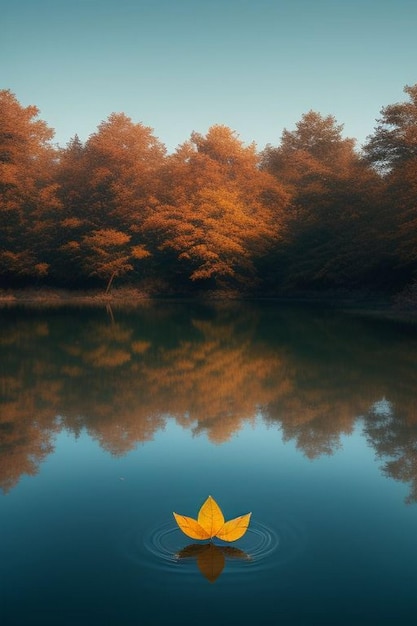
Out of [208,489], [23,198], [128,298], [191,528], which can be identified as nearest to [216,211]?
[128,298]

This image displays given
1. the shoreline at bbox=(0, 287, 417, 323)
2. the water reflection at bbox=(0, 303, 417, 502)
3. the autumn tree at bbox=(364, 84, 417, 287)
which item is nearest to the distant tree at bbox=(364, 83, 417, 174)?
the autumn tree at bbox=(364, 84, 417, 287)

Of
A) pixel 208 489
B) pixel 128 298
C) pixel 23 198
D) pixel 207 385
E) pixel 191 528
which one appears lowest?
pixel 128 298

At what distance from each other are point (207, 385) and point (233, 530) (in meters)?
6.55

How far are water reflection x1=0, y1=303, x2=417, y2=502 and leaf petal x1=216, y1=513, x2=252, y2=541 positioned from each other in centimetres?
196

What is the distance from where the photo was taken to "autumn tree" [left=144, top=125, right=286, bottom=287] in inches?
1344

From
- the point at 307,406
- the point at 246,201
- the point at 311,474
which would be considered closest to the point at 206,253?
the point at 246,201

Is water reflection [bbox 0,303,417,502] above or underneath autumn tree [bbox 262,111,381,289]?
underneath

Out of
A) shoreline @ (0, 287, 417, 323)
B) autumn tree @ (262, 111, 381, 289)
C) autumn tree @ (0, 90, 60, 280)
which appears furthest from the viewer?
autumn tree @ (0, 90, 60, 280)

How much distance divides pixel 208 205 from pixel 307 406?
85.4ft

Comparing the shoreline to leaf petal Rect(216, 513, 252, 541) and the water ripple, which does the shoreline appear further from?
leaf petal Rect(216, 513, 252, 541)

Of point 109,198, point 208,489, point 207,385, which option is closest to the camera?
point 208,489

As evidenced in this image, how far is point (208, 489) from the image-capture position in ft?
18.4

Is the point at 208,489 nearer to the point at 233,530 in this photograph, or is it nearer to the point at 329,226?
the point at 233,530

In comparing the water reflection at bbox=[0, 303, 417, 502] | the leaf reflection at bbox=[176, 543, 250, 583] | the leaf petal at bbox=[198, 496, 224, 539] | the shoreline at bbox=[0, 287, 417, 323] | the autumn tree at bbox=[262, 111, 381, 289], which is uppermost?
the autumn tree at bbox=[262, 111, 381, 289]
